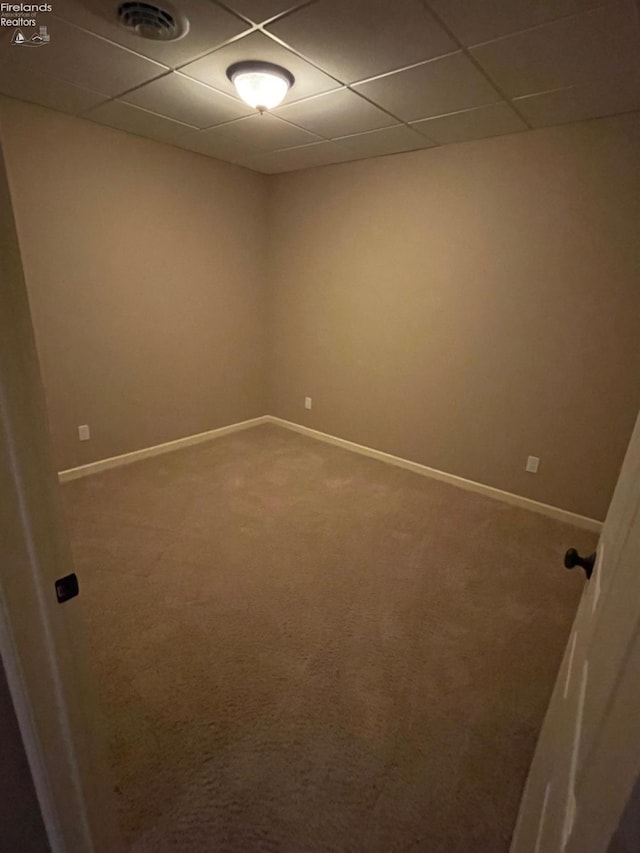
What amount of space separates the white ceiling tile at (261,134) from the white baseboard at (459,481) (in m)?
2.42

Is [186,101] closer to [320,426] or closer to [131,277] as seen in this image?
[131,277]

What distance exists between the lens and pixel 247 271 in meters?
4.07

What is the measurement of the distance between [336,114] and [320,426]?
252 centimetres

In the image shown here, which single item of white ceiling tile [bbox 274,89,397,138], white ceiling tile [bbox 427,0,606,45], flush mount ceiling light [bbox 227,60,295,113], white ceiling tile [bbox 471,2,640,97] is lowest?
flush mount ceiling light [bbox 227,60,295,113]

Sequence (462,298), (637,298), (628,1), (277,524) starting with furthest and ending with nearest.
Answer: (462,298)
(277,524)
(637,298)
(628,1)

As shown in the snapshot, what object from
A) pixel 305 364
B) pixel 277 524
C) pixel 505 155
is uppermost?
pixel 505 155

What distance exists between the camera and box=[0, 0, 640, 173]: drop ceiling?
5.00ft

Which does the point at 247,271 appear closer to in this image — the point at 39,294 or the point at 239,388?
the point at 239,388

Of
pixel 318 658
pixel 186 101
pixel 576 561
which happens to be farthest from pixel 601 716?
pixel 186 101

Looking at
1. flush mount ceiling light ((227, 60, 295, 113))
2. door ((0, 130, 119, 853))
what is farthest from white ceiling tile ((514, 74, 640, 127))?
door ((0, 130, 119, 853))

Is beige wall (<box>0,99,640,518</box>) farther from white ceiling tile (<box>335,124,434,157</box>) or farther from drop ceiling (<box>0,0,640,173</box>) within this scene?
drop ceiling (<box>0,0,640,173</box>)

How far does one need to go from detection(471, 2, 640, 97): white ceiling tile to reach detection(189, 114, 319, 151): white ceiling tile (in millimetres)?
1324

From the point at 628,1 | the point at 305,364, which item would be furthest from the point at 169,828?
the point at 305,364

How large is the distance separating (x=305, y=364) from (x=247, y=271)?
105 cm
